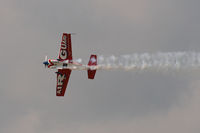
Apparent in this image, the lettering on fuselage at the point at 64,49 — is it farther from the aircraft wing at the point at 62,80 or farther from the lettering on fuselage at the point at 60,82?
the lettering on fuselage at the point at 60,82

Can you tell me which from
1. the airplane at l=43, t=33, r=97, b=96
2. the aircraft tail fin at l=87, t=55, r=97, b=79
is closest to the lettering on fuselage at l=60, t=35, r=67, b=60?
the airplane at l=43, t=33, r=97, b=96

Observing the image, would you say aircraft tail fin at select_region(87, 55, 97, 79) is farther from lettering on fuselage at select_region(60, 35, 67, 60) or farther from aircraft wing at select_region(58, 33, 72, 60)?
lettering on fuselage at select_region(60, 35, 67, 60)

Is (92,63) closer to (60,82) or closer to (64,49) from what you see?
(64,49)

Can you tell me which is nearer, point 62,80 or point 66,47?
point 66,47

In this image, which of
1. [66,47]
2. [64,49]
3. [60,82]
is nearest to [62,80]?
[60,82]

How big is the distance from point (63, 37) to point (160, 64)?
11.2m

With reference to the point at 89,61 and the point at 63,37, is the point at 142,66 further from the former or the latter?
the point at 63,37

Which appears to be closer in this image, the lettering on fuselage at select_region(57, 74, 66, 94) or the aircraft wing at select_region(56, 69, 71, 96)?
the aircraft wing at select_region(56, 69, 71, 96)

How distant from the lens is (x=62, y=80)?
51.6 metres

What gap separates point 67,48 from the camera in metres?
49.0

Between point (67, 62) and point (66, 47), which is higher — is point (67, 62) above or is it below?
below

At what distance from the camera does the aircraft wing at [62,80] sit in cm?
5009

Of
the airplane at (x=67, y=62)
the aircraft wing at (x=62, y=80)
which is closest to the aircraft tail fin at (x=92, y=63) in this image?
the airplane at (x=67, y=62)

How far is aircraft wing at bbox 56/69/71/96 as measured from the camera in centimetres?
5009
